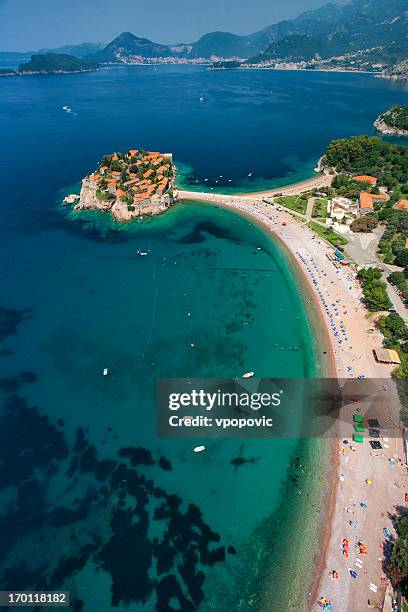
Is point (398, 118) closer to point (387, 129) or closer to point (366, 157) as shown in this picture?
point (387, 129)

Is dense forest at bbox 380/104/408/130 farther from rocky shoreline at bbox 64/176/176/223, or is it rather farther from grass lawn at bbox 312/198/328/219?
rocky shoreline at bbox 64/176/176/223

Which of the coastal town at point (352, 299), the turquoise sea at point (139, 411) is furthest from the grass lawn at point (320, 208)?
the turquoise sea at point (139, 411)

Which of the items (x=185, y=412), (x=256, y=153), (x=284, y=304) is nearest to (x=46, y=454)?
(x=185, y=412)

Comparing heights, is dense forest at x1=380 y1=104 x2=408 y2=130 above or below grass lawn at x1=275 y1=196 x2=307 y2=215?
above

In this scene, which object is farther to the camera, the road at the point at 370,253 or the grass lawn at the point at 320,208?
the grass lawn at the point at 320,208

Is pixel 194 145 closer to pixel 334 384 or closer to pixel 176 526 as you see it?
pixel 334 384

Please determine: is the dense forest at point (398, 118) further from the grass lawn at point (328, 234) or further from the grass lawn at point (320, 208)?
the grass lawn at point (328, 234)

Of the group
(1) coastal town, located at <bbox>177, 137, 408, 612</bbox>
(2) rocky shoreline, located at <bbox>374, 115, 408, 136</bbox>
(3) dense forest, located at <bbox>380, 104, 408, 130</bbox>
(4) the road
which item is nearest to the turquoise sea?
(1) coastal town, located at <bbox>177, 137, 408, 612</bbox>
